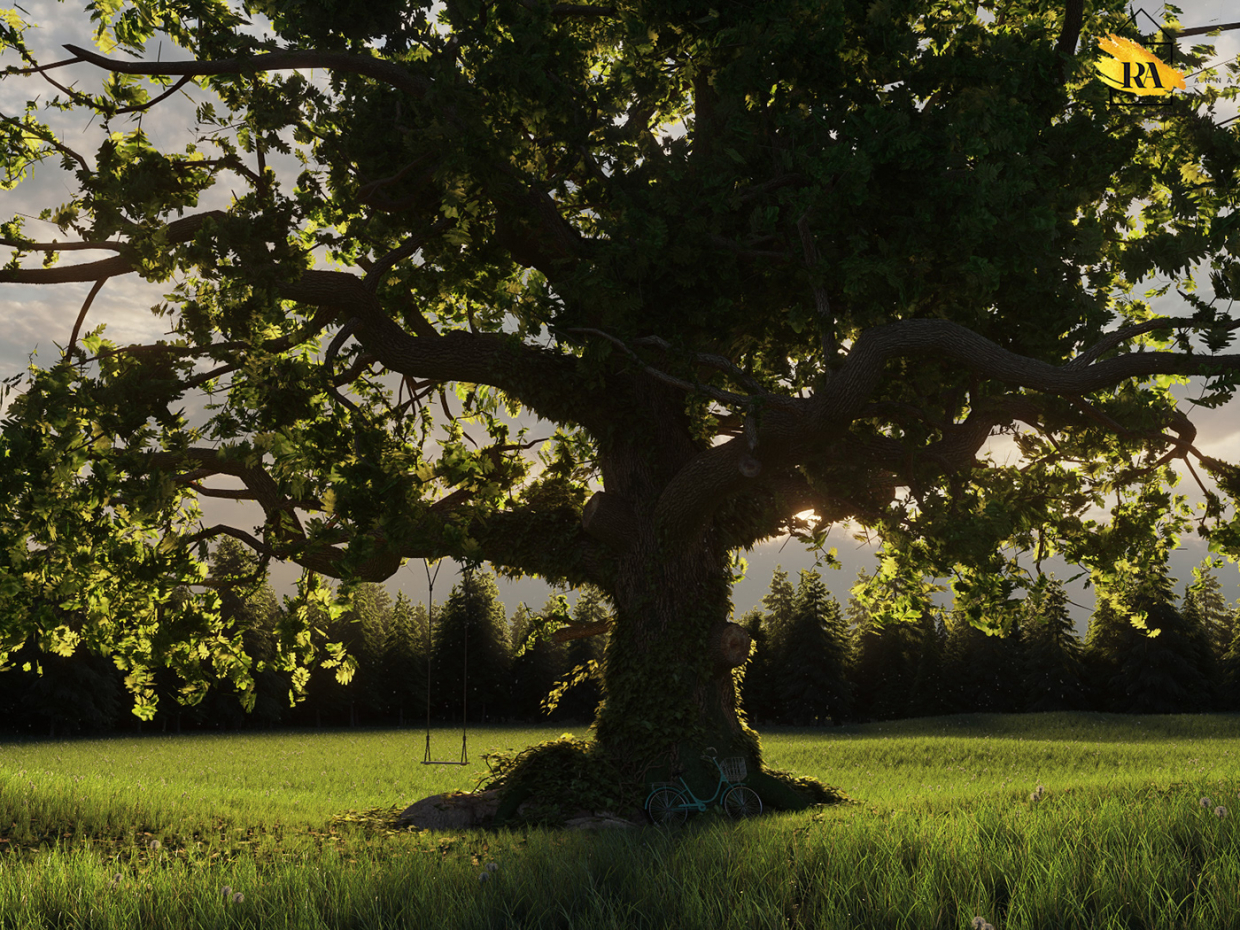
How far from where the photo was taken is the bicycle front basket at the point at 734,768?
1234cm

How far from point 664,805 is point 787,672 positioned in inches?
1940

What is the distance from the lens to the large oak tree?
32.9 ft

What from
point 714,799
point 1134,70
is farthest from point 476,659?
point 1134,70

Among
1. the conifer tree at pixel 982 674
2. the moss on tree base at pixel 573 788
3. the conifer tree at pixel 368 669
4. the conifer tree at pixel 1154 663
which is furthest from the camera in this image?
the conifer tree at pixel 368 669

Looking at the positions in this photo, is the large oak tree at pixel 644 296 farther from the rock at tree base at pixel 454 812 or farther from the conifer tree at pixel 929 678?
the conifer tree at pixel 929 678

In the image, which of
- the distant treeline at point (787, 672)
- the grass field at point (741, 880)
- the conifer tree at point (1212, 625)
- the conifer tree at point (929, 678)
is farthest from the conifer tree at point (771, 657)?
the grass field at point (741, 880)

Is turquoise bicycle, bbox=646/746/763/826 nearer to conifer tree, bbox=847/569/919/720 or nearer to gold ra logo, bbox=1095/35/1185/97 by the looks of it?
gold ra logo, bbox=1095/35/1185/97

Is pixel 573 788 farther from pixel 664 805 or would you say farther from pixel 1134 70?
pixel 1134 70

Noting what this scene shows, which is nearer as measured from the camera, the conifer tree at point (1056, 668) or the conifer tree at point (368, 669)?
the conifer tree at point (1056, 668)

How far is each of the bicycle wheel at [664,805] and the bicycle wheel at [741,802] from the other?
0.62 metres

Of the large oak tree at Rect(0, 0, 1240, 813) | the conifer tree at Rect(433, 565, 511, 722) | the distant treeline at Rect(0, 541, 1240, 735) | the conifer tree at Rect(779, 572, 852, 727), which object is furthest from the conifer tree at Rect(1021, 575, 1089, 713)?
the large oak tree at Rect(0, 0, 1240, 813)

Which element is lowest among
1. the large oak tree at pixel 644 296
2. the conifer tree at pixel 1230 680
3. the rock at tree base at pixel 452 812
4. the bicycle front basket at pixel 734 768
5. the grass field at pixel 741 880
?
the conifer tree at pixel 1230 680

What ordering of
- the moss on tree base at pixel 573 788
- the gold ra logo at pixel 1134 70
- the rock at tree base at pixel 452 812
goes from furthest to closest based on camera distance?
the rock at tree base at pixel 452 812, the moss on tree base at pixel 573 788, the gold ra logo at pixel 1134 70

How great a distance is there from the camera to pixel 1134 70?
31.8ft
